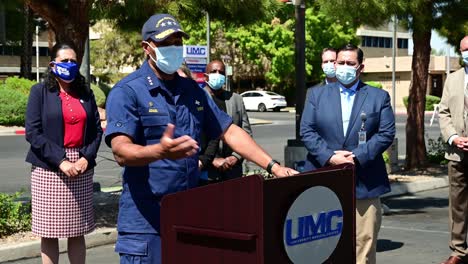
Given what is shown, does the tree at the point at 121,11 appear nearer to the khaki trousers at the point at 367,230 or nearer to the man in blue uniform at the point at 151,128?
the khaki trousers at the point at 367,230

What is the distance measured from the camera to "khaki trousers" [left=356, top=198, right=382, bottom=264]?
567 cm

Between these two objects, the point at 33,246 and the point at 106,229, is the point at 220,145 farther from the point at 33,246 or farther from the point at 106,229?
the point at 33,246

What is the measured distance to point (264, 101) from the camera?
173ft

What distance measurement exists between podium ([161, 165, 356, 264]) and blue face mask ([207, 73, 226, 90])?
144 inches

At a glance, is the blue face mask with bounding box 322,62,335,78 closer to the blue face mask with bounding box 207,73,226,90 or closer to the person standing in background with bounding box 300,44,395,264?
the blue face mask with bounding box 207,73,226,90

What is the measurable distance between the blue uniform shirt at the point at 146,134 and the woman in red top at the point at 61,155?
2171 mm

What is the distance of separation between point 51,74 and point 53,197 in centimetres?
91

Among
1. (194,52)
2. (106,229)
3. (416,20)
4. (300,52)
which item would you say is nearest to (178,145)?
(106,229)

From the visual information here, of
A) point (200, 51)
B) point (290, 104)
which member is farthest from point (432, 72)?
point (200, 51)

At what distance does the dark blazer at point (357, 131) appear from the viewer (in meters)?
5.73

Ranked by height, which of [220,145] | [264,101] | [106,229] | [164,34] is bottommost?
[264,101]

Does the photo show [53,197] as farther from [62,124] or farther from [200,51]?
[200,51]

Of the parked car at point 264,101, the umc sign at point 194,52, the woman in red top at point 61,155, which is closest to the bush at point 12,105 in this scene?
the umc sign at point 194,52

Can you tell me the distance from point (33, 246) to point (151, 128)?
407 centimetres
